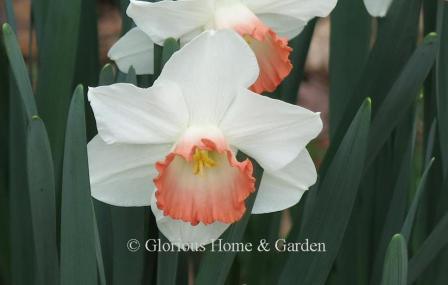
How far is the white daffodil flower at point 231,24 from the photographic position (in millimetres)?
1138

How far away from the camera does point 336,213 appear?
3.86ft

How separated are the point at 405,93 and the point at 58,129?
0.57 meters

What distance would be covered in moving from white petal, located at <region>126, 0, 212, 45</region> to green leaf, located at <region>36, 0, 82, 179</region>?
224mm

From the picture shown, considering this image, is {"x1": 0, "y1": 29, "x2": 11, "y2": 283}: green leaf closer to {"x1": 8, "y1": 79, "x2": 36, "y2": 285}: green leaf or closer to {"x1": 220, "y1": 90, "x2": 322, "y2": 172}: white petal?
{"x1": 8, "y1": 79, "x2": 36, "y2": 285}: green leaf

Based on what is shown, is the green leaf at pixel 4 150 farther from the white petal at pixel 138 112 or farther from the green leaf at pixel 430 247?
the green leaf at pixel 430 247

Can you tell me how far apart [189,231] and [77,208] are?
0.59ft

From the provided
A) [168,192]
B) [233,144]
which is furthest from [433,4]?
[168,192]

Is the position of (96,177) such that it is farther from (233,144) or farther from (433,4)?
(433,4)

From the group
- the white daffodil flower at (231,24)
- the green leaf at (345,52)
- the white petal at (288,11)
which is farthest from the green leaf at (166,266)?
the green leaf at (345,52)

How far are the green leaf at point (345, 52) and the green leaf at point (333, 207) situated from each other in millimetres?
455

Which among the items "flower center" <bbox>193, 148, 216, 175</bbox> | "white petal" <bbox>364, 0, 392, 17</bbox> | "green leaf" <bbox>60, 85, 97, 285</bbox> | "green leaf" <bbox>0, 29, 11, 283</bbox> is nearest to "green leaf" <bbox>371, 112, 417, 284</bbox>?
"white petal" <bbox>364, 0, 392, 17</bbox>

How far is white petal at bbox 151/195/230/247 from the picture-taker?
1123 mm

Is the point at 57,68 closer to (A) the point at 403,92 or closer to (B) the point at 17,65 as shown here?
(B) the point at 17,65

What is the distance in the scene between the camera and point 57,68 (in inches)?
52.7
